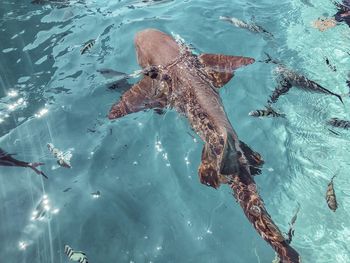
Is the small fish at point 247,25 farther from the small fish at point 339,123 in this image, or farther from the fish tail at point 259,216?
the fish tail at point 259,216

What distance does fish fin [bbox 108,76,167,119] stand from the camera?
7.52 metres

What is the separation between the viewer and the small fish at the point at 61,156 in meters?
6.94

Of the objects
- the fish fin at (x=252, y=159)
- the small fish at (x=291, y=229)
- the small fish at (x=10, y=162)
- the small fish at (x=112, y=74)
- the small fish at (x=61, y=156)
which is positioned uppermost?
the small fish at (x=112, y=74)

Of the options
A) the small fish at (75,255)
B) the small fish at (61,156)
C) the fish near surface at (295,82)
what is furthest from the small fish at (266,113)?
the small fish at (75,255)

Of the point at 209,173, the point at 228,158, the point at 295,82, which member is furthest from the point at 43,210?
the point at 295,82

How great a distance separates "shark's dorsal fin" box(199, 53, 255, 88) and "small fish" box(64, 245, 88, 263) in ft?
14.6

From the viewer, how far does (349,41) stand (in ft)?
34.1

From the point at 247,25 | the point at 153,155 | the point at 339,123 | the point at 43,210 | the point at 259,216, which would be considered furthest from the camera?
the point at 247,25

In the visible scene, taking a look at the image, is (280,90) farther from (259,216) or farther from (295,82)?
(259,216)

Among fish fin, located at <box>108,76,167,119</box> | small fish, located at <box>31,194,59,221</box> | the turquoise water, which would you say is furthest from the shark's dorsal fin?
small fish, located at <box>31,194,59,221</box>

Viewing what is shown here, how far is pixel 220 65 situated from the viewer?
812cm

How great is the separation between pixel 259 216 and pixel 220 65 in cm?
404

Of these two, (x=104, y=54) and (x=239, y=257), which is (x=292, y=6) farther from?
(x=239, y=257)

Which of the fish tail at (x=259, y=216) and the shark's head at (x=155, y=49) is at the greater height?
the shark's head at (x=155, y=49)
